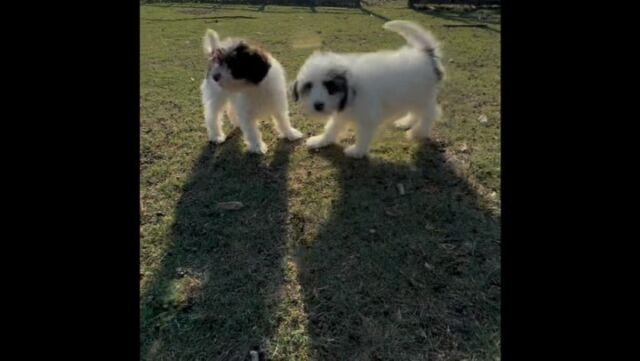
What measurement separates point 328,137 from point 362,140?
414mm

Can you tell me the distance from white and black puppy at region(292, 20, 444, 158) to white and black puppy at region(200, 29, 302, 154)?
13.4 inches

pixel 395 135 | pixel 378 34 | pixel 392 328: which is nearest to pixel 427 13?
pixel 378 34

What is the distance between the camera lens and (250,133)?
449 centimetres

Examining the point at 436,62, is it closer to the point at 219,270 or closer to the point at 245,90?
the point at 245,90

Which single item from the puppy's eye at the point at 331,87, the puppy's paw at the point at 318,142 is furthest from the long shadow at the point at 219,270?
the puppy's eye at the point at 331,87

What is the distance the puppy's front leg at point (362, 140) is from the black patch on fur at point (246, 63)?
1026 mm

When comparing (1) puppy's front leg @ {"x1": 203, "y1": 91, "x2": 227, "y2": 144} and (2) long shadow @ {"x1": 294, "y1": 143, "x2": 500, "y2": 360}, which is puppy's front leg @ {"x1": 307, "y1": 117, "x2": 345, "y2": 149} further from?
(1) puppy's front leg @ {"x1": 203, "y1": 91, "x2": 227, "y2": 144}

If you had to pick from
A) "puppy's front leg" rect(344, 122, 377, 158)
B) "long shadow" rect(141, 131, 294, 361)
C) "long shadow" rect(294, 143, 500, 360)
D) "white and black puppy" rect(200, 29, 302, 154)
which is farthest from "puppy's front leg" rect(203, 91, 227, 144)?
"long shadow" rect(294, 143, 500, 360)

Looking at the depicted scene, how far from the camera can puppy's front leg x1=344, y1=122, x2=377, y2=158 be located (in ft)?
13.8

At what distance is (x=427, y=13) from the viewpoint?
16.1 meters

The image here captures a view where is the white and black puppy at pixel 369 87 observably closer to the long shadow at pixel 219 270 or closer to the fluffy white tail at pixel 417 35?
the fluffy white tail at pixel 417 35

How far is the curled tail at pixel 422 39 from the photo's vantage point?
14.4ft

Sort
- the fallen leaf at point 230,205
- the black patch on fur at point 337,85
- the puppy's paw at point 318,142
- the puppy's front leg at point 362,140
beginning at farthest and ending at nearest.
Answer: the puppy's paw at point 318,142
the puppy's front leg at point 362,140
the black patch on fur at point 337,85
the fallen leaf at point 230,205

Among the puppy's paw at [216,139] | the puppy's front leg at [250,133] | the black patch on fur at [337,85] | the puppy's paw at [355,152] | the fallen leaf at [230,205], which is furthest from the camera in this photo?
the puppy's paw at [216,139]
